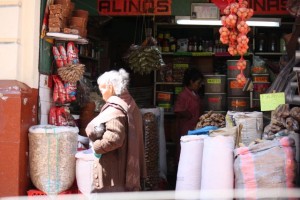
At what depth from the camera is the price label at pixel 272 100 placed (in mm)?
4531

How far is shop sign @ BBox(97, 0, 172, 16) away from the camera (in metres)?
6.67

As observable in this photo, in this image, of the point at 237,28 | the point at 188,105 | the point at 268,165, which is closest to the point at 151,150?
the point at 188,105

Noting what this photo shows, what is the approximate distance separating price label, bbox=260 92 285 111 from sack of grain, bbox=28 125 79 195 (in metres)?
2.13

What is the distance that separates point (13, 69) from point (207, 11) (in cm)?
347

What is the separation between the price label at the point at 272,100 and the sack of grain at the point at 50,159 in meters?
2.13

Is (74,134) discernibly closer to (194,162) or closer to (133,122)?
(133,122)

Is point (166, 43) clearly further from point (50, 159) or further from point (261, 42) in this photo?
point (50, 159)

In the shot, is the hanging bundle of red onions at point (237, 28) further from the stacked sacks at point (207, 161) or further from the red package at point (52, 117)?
the red package at point (52, 117)

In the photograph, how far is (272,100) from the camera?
15.0 ft

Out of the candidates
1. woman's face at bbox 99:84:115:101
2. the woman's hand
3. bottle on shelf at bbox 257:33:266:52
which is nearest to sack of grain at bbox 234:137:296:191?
the woman's hand

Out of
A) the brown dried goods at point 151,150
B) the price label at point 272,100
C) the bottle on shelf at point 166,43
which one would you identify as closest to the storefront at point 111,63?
the bottle on shelf at point 166,43

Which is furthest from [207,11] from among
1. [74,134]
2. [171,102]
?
[74,134]

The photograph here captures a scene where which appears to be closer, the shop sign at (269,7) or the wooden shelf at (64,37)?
the wooden shelf at (64,37)

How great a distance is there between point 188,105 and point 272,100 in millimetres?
2792
